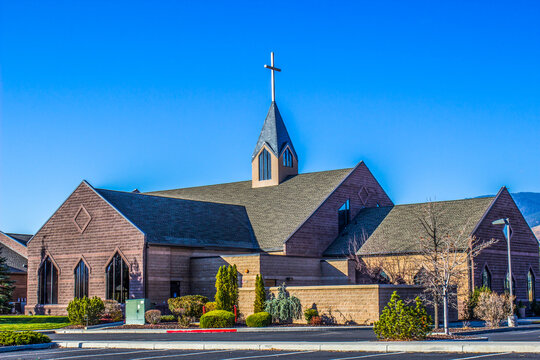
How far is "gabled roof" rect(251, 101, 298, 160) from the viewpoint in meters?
55.7

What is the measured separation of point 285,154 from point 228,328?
2509 centimetres

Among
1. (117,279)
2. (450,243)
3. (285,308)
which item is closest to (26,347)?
(285,308)

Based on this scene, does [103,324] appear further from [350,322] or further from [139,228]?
[350,322]

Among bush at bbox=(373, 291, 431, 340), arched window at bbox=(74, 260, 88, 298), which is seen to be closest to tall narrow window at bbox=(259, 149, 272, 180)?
arched window at bbox=(74, 260, 88, 298)

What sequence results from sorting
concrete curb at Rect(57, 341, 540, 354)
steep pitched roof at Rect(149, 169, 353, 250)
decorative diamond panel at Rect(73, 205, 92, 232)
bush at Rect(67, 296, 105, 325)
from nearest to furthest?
concrete curb at Rect(57, 341, 540, 354), bush at Rect(67, 296, 105, 325), decorative diamond panel at Rect(73, 205, 92, 232), steep pitched roof at Rect(149, 169, 353, 250)

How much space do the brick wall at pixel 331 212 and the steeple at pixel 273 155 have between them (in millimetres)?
6161

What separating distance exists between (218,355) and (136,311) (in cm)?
1706

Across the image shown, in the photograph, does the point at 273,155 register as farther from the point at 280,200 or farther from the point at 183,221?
the point at 183,221

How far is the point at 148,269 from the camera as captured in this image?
1656 inches

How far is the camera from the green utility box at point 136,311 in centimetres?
3659

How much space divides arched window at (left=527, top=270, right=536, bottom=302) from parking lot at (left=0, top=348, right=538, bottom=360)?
3055cm

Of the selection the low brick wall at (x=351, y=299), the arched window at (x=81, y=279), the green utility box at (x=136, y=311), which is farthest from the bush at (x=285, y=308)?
the arched window at (x=81, y=279)

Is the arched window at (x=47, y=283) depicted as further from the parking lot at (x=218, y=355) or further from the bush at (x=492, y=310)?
the bush at (x=492, y=310)

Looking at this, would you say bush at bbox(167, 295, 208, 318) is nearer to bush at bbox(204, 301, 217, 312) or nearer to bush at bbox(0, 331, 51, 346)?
bush at bbox(204, 301, 217, 312)
